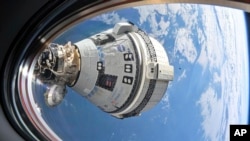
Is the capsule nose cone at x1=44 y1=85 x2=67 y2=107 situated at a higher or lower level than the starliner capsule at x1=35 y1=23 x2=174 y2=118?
lower

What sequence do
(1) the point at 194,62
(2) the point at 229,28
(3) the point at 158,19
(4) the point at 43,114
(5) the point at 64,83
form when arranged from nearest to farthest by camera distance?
(4) the point at 43,114 < (5) the point at 64,83 < (3) the point at 158,19 < (1) the point at 194,62 < (2) the point at 229,28

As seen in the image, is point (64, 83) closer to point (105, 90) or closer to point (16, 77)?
point (105, 90)

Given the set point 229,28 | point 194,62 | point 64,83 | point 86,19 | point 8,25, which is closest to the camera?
point 8,25

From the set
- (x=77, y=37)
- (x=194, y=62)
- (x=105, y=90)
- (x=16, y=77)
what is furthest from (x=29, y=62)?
(x=194, y=62)

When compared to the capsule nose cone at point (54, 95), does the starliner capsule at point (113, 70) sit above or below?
above
